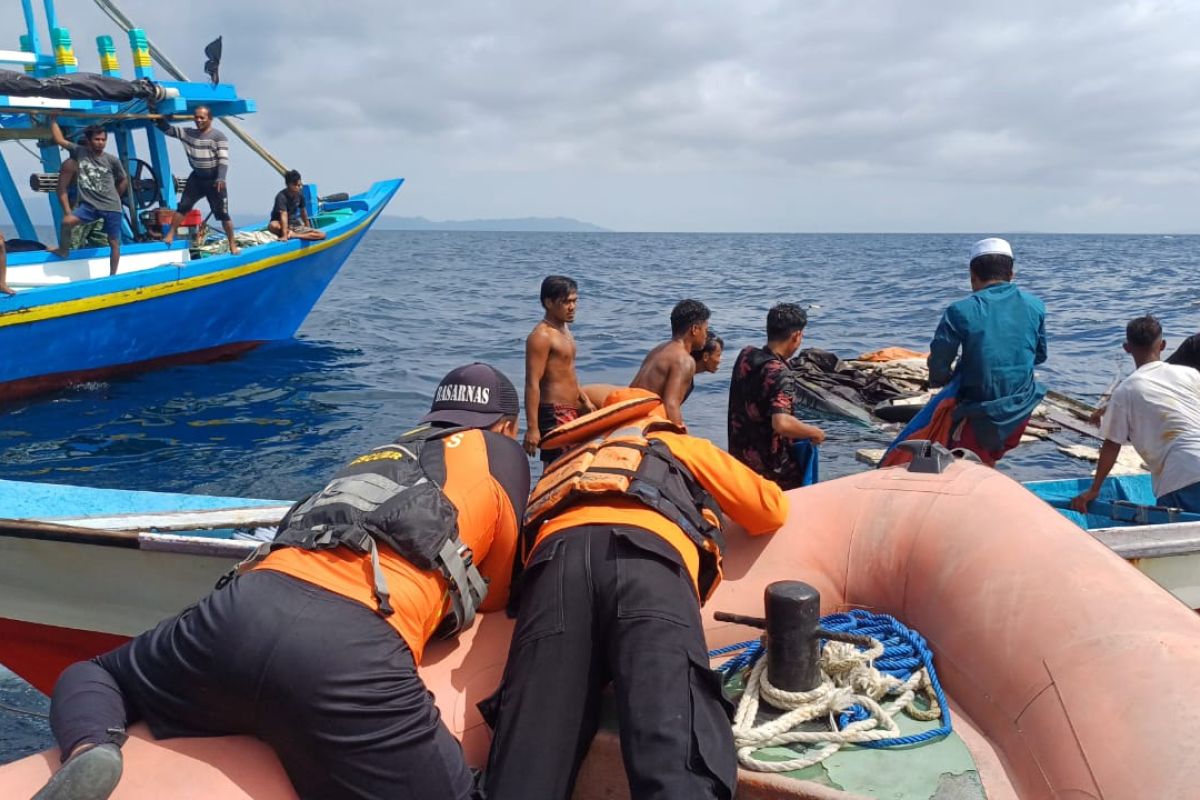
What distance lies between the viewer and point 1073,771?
6.79 ft

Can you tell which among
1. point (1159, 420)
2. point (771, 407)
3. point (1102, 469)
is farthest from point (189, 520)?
point (1159, 420)

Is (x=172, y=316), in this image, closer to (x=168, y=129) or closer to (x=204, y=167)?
(x=204, y=167)

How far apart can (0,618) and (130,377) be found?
9.20 m

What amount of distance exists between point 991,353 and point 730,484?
2.81 m

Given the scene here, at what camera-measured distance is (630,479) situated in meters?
2.53

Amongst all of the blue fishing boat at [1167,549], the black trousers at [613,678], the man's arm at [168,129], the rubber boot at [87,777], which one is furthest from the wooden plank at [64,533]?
the man's arm at [168,129]

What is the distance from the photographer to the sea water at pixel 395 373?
28.4 ft

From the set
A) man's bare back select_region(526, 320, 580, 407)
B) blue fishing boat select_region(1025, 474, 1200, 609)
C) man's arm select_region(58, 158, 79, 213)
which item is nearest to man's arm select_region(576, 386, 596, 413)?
man's bare back select_region(526, 320, 580, 407)

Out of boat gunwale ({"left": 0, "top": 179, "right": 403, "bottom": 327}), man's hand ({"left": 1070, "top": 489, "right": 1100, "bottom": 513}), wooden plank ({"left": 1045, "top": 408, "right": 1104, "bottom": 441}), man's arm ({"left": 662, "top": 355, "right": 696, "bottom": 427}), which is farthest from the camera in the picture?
boat gunwale ({"left": 0, "top": 179, "right": 403, "bottom": 327})

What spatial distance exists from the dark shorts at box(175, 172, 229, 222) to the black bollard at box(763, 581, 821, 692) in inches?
470

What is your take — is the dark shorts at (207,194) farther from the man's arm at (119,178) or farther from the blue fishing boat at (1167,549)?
the blue fishing boat at (1167,549)

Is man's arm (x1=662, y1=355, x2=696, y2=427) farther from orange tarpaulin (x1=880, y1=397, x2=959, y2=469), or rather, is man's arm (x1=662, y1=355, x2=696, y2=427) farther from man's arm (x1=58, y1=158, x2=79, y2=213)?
man's arm (x1=58, y1=158, x2=79, y2=213)

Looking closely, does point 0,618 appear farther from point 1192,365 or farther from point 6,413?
point 6,413

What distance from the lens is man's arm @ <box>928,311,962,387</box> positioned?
16.4 ft
